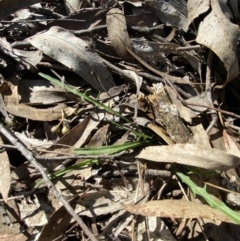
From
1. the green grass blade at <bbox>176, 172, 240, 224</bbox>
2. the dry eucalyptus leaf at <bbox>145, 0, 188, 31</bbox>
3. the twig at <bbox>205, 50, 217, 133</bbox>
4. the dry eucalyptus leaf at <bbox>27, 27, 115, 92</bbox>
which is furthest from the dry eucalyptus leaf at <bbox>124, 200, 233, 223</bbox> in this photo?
the dry eucalyptus leaf at <bbox>145, 0, 188, 31</bbox>

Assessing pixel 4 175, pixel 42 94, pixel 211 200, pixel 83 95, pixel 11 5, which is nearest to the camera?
pixel 211 200

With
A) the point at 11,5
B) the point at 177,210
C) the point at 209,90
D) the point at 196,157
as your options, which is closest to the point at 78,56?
the point at 11,5

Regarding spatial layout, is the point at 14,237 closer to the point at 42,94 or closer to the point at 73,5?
the point at 42,94

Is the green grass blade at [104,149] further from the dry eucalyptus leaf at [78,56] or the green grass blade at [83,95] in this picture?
the dry eucalyptus leaf at [78,56]

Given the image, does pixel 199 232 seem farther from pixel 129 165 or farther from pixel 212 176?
pixel 129 165

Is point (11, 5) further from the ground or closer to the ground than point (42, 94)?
further from the ground

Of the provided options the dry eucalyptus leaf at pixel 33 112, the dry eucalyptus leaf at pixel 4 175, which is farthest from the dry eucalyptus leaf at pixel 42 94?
the dry eucalyptus leaf at pixel 4 175
